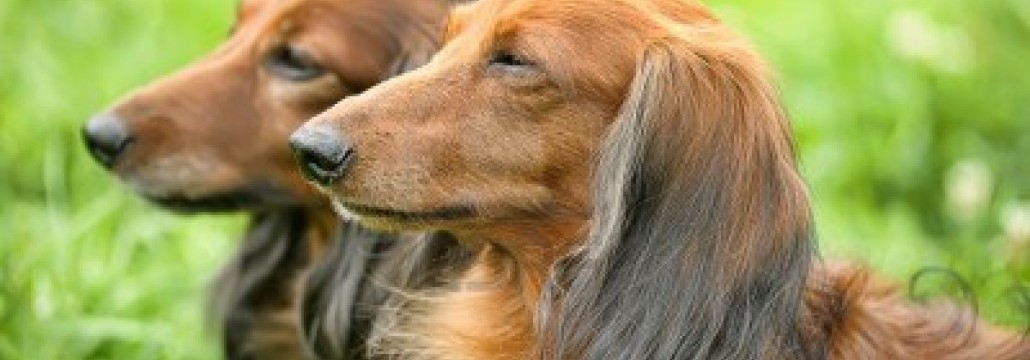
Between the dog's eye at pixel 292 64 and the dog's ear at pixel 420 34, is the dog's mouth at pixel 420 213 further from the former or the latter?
the dog's eye at pixel 292 64

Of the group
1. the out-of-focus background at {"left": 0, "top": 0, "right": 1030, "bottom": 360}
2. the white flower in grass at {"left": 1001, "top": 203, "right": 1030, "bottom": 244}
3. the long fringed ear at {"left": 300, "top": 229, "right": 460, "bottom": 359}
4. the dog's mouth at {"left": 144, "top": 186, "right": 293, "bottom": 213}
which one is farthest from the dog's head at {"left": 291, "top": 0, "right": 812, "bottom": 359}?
the white flower in grass at {"left": 1001, "top": 203, "right": 1030, "bottom": 244}

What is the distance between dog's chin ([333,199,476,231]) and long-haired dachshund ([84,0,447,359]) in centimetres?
101

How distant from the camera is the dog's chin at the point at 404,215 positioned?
4.95 metres

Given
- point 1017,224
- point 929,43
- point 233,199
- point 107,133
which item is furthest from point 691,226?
point 929,43

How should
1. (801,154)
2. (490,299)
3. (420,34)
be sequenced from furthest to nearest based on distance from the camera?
(801,154), (420,34), (490,299)

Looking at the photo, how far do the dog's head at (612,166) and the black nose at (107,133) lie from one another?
4.29 ft

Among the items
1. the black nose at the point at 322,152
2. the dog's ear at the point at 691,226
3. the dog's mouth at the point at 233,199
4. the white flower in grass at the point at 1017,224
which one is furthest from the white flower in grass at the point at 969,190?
the black nose at the point at 322,152

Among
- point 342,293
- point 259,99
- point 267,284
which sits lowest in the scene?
point 267,284

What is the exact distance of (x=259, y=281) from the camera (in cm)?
656

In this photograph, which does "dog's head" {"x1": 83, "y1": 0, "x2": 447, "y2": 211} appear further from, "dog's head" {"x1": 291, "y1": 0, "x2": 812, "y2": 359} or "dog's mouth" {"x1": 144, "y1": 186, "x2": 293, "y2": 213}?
"dog's head" {"x1": 291, "y1": 0, "x2": 812, "y2": 359}

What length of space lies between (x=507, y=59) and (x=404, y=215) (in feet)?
1.28

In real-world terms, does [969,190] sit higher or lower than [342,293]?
lower

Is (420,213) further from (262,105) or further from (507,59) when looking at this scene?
(262,105)

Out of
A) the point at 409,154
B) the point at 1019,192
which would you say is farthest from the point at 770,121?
the point at 1019,192
